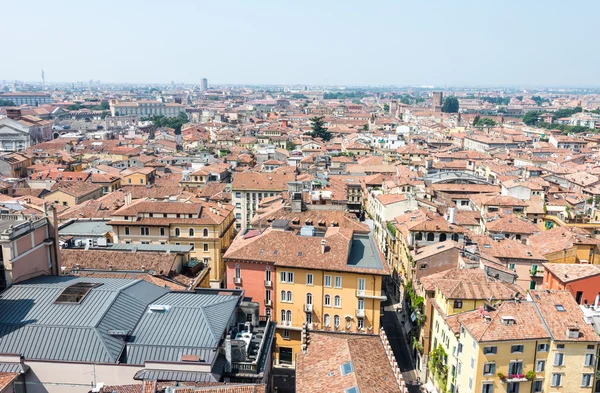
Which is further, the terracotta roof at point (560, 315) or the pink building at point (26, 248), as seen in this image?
the terracotta roof at point (560, 315)

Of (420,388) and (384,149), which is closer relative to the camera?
(420,388)

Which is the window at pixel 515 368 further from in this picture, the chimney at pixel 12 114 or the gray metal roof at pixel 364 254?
the chimney at pixel 12 114

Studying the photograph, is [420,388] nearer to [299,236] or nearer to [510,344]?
[510,344]

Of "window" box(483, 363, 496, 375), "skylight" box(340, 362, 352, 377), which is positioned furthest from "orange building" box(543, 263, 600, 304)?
"skylight" box(340, 362, 352, 377)

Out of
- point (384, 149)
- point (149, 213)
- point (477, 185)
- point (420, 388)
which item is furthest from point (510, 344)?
point (384, 149)

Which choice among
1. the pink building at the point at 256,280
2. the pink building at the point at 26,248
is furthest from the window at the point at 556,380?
the pink building at the point at 26,248

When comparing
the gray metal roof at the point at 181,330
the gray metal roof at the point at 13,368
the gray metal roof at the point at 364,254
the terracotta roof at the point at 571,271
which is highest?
the gray metal roof at the point at 181,330

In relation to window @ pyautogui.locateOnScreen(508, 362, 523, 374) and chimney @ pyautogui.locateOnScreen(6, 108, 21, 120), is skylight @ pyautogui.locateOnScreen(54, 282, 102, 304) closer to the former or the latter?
window @ pyautogui.locateOnScreen(508, 362, 523, 374)
